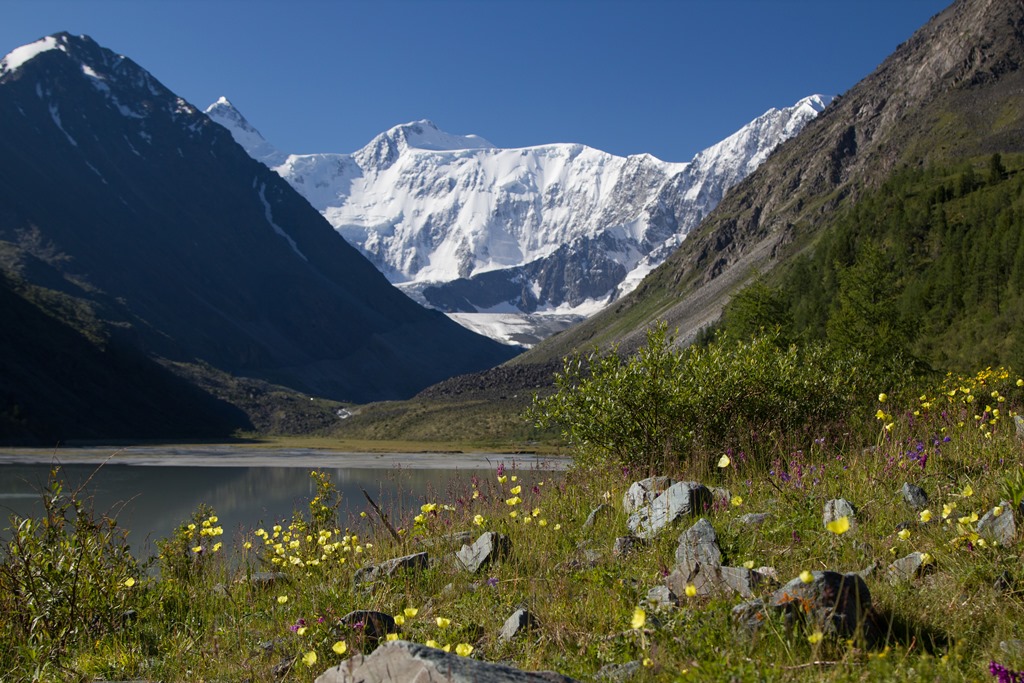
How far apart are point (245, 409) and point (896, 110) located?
545 feet

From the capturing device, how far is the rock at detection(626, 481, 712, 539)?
752cm

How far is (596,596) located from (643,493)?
8.57ft

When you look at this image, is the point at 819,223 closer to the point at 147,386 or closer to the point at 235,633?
the point at 147,386

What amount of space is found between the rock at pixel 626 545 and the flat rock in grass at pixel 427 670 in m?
2.70

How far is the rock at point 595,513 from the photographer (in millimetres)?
8586

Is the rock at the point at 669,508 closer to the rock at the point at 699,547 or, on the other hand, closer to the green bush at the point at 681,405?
the rock at the point at 699,547

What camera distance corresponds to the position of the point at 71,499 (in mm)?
7477

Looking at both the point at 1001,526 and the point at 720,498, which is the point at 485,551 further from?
the point at 1001,526

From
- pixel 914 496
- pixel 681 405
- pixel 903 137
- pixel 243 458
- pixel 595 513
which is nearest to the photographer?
pixel 914 496

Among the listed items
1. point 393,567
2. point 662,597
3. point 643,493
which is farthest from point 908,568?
point 393,567

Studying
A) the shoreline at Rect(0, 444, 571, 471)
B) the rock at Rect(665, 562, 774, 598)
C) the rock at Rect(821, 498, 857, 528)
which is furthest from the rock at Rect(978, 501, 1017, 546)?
the shoreline at Rect(0, 444, 571, 471)

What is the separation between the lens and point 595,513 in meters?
8.71

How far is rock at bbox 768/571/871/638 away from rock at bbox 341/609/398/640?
2867 mm

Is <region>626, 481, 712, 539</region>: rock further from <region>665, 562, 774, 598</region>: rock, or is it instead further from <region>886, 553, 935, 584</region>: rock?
<region>886, 553, 935, 584</region>: rock
